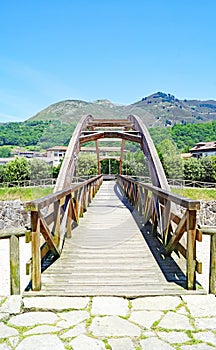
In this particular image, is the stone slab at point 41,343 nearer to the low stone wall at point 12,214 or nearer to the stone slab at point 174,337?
the stone slab at point 174,337

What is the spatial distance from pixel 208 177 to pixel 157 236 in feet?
79.9

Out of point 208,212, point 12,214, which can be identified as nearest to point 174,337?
point 12,214

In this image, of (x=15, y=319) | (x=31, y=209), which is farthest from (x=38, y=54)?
(x=15, y=319)

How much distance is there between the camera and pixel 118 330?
1985 mm

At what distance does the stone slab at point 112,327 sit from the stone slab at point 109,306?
7 centimetres

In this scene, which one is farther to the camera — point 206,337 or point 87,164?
point 87,164

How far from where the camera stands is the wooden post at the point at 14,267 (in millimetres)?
2604

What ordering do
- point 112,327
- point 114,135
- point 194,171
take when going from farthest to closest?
1. point 194,171
2. point 114,135
3. point 112,327

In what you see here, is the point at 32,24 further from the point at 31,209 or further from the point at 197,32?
the point at 31,209

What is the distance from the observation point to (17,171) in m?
28.5

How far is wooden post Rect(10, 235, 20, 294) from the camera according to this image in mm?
2604

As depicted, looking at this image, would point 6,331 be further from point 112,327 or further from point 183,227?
point 183,227

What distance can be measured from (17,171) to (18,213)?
1176cm

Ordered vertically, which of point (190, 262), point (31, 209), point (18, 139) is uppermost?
point (18, 139)
